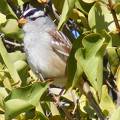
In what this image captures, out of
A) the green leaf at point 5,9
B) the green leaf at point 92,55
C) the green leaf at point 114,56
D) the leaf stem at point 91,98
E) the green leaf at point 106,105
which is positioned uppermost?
the green leaf at point 5,9

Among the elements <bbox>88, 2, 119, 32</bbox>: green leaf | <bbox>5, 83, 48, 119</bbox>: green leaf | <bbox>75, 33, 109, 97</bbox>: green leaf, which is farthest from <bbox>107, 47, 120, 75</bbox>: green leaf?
<bbox>5, 83, 48, 119</bbox>: green leaf

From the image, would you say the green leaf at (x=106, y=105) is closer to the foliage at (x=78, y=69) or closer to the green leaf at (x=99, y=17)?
the foliage at (x=78, y=69)

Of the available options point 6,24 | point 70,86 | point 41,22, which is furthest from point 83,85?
point 41,22

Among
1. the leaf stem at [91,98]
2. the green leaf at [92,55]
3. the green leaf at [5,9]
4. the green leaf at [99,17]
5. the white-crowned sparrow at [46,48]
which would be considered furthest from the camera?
the white-crowned sparrow at [46,48]

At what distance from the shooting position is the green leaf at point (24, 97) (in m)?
1.60

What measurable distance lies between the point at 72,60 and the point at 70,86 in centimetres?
17

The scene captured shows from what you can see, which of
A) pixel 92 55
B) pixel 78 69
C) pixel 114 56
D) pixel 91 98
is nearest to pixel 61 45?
pixel 91 98

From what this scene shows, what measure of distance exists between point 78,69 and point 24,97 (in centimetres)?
23

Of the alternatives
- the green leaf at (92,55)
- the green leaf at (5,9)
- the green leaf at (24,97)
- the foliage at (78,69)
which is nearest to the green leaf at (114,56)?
the foliage at (78,69)

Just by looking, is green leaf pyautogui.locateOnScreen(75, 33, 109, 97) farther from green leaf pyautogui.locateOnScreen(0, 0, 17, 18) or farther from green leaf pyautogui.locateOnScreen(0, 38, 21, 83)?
green leaf pyautogui.locateOnScreen(0, 0, 17, 18)

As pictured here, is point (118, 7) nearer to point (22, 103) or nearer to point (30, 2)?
point (22, 103)

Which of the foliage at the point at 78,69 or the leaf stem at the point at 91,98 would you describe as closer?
the foliage at the point at 78,69

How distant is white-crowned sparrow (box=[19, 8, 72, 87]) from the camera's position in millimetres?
2807

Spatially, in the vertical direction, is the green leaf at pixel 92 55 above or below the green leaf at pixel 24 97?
above
